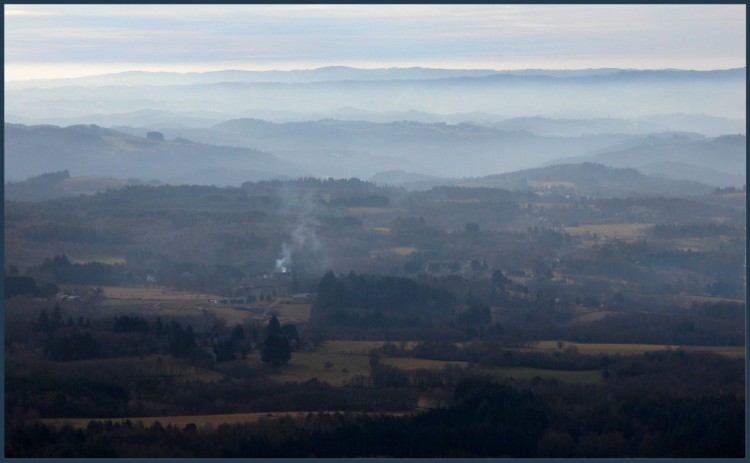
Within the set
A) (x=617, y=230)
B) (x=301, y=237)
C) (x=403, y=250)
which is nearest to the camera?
(x=403, y=250)

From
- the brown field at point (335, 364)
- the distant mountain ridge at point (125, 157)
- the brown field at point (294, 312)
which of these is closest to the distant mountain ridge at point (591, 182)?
the distant mountain ridge at point (125, 157)

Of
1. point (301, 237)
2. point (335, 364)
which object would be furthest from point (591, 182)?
point (335, 364)

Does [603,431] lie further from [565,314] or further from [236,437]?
[565,314]

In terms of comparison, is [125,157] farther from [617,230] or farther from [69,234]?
[617,230]

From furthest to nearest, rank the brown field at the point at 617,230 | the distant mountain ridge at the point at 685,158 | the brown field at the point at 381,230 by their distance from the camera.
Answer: the distant mountain ridge at the point at 685,158
the brown field at the point at 617,230
the brown field at the point at 381,230

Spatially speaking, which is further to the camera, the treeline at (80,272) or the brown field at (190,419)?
the treeline at (80,272)

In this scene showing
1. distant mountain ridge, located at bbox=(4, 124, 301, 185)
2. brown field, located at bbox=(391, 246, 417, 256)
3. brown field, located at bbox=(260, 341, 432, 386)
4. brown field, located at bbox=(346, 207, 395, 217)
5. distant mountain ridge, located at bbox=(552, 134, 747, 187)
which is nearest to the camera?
brown field, located at bbox=(260, 341, 432, 386)

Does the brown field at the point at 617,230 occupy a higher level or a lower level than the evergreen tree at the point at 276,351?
higher

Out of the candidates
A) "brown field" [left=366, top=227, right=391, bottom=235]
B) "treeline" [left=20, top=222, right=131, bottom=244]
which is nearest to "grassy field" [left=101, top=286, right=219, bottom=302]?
"treeline" [left=20, top=222, right=131, bottom=244]

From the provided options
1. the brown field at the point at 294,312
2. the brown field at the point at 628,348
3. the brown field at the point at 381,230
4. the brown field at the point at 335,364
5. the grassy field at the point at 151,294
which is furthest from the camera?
the brown field at the point at 381,230

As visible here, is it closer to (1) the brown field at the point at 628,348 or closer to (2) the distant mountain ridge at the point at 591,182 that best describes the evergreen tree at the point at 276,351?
(1) the brown field at the point at 628,348

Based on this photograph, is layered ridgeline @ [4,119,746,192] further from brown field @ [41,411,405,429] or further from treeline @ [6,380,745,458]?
treeline @ [6,380,745,458]
